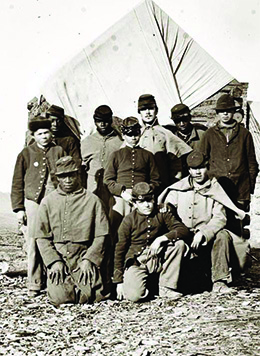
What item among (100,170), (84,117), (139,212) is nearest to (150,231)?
(139,212)

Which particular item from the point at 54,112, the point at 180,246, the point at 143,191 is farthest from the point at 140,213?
the point at 54,112

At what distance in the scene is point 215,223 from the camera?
5.56 m

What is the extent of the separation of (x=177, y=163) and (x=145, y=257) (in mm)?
1450

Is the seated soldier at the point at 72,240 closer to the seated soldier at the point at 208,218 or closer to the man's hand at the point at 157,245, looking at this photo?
the man's hand at the point at 157,245

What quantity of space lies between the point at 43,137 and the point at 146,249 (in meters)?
1.62

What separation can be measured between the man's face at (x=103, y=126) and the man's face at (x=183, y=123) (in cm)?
75

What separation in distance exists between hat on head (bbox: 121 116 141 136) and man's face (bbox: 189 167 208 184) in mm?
730

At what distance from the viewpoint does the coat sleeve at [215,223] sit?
544 cm

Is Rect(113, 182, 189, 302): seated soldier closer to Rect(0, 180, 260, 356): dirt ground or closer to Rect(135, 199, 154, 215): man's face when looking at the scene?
Rect(135, 199, 154, 215): man's face

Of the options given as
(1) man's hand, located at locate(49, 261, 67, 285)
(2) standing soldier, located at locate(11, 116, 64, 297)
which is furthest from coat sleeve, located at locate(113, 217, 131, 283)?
(2) standing soldier, located at locate(11, 116, 64, 297)

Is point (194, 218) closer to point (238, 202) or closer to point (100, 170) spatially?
point (238, 202)

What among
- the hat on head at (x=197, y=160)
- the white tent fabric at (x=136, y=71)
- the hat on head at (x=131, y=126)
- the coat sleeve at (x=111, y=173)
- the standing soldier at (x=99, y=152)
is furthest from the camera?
the white tent fabric at (x=136, y=71)

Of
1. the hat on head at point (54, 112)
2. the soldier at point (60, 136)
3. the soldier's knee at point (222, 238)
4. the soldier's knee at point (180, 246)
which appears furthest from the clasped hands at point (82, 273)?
A: the hat on head at point (54, 112)

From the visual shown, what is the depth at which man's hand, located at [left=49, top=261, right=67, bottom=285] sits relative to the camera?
5359 millimetres
